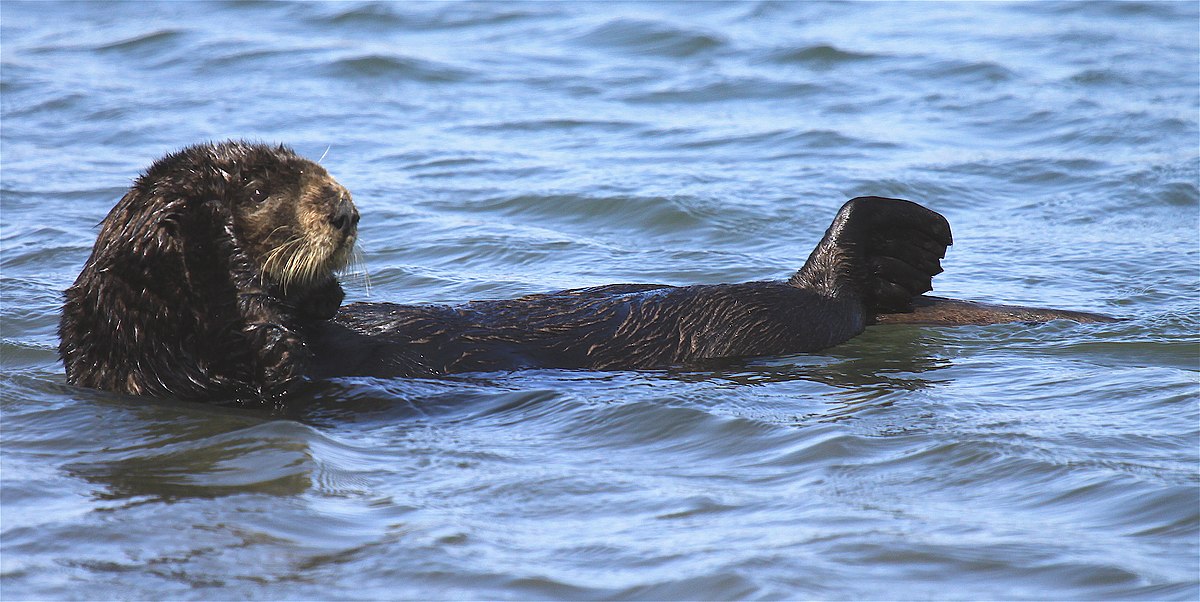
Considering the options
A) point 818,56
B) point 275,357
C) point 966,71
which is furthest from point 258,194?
point 818,56

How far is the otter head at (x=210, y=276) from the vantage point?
13.4 ft

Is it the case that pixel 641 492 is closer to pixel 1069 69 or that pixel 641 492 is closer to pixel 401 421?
pixel 401 421

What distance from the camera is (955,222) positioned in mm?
7199

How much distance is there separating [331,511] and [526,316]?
126 cm

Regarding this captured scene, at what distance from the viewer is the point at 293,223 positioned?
408 centimetres

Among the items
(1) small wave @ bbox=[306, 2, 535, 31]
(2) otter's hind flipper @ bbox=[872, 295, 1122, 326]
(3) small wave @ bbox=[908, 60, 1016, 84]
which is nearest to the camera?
(2) otter's hind flipper @ bbox=[872, 295, 1122, 326]

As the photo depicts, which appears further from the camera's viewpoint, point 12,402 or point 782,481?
point 12,402

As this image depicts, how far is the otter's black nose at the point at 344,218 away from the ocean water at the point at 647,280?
30cm

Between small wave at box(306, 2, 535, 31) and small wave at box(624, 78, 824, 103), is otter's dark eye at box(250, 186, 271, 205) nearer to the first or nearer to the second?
small wave at box(624, 78, 824, 103)

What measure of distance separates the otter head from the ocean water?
14 cm

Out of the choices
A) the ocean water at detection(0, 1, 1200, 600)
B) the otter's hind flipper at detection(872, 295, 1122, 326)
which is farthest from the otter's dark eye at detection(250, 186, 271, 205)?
the otter's hind flipper at detection(872, 295, 1122, 326)

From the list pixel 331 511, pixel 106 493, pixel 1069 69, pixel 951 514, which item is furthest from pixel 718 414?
pixel 1069 69

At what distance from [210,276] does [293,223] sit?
31 centimetres

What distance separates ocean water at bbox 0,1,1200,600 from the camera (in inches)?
128
